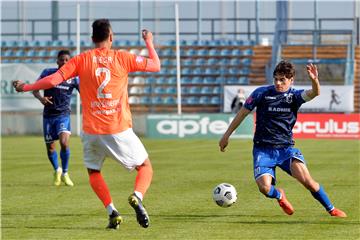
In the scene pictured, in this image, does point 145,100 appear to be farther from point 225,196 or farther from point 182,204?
point 225,196

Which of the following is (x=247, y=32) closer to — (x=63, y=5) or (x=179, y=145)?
(x=63, y=5)

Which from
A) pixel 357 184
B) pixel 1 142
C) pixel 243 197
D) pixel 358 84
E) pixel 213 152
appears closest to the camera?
pixel 243 197

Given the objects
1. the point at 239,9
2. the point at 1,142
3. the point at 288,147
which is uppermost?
the point at 239,9

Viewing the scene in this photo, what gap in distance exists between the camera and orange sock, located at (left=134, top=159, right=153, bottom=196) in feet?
34.2

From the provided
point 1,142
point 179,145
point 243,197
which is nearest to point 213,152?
point 179,145

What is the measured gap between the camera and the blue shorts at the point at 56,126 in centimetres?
1717

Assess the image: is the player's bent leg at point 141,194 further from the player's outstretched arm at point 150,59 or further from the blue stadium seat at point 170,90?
the blue stadium seat at point 170,90

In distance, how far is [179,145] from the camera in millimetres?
32250

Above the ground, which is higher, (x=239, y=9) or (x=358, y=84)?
(x=239, y=9)

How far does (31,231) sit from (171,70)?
3231 centimetres

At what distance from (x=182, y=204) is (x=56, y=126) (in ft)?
14.7

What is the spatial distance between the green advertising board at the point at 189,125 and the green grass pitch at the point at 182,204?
11191mm

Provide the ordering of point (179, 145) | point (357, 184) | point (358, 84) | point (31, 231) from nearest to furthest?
point (31, 231)
point (357, 184)
point (179, 145)
point (358, 84)

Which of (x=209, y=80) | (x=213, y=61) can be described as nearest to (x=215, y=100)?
(x=209, y=80)
